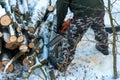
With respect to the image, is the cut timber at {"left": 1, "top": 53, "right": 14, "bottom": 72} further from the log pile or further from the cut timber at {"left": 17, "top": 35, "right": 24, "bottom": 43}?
the cut timber at {"left": 17, "top": 35, "right": 24, "bottom": 43}

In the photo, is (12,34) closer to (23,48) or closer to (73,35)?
(23,48)

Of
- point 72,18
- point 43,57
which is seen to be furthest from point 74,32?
point 43,57

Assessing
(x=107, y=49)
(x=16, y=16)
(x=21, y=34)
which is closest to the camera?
(x=21, y=34)

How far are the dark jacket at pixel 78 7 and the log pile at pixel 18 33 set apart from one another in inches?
6.2

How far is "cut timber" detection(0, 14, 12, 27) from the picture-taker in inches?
171

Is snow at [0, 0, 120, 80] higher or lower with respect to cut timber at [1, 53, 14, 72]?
lower

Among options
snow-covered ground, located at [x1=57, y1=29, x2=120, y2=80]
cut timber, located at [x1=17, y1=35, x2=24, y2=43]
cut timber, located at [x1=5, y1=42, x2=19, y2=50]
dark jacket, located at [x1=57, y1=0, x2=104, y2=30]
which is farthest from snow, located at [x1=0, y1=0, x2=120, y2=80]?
cut timber, located at [x1=17, y1=35, x2=24, y2=43]

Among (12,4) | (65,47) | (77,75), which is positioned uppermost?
(12,4)

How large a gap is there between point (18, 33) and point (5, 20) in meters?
0.23

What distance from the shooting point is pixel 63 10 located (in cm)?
480

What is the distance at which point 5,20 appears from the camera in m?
4.37

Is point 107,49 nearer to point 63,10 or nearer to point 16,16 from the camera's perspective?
point 63,10

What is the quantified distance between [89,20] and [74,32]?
0.88ft

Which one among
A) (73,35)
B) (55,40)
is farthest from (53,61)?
(73,35)
